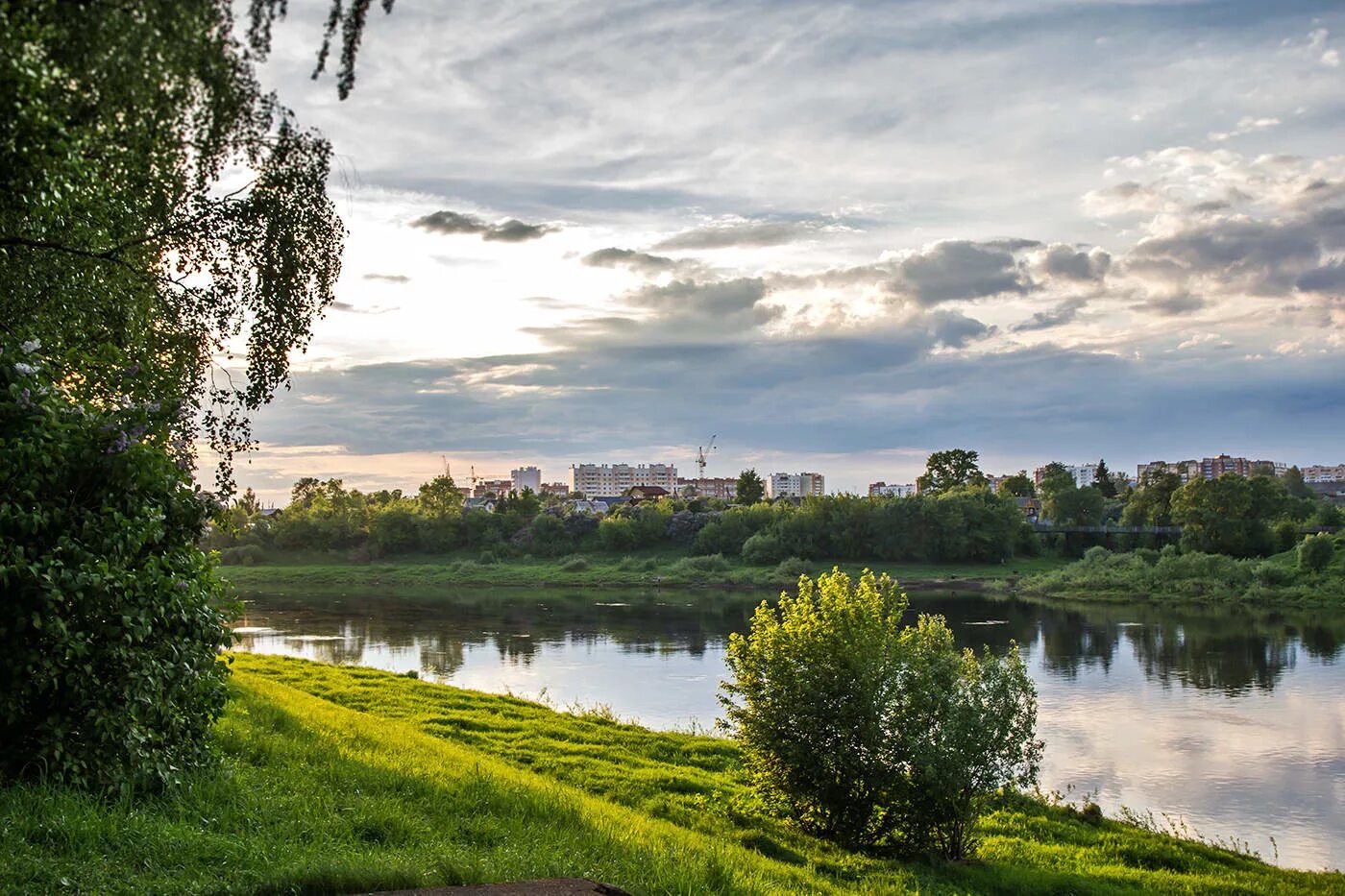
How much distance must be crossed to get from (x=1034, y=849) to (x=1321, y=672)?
92.9 feet

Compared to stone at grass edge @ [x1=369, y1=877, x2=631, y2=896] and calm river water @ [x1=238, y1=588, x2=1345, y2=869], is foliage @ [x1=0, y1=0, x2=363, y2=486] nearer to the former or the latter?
stone at grass edge @ [x1=369, y1=877, x2=631, y2=896]

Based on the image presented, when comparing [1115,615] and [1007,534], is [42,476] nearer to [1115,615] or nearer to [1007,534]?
[1115,615]

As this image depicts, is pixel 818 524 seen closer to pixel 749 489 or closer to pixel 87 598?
pixel 749 489

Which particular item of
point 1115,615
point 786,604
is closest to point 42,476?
→ point 786,604

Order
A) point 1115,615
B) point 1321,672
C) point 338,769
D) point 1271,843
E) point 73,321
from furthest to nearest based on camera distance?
point 1115,615
point 1321,672
point 1271,843
point 338,769
point 73,321

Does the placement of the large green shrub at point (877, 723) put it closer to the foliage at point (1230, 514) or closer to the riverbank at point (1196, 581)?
the riverbank at point (1196, 581)

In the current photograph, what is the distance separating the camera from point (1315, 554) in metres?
68.3

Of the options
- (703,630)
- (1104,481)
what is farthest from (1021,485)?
(703,630)

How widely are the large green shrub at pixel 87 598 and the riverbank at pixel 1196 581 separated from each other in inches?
2669

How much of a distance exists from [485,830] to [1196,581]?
70.9 m

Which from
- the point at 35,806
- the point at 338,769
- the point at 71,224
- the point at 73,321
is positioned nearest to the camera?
the point at 35,806

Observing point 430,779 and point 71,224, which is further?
point 430,779

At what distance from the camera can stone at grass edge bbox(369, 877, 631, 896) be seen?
21.8ft

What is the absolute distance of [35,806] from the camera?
6914 millimetres
